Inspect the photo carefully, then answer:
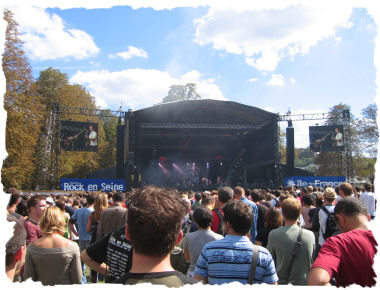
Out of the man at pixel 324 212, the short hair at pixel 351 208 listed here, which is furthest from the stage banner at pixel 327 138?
the short hair at pixel 351 208

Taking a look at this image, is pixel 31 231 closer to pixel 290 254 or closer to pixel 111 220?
pixel 111 220

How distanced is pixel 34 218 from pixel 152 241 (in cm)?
298

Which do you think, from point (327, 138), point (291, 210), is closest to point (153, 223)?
point (291, 210)

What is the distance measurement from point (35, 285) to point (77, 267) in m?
1.53

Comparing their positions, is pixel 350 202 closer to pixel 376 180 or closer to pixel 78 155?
pixel 376 180

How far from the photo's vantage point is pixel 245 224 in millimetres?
2396

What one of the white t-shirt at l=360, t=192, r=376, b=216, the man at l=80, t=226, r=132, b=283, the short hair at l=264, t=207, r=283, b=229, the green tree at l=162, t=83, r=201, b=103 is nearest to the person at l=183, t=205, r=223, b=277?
the short hair at l=264, t=207, r=283, b=229

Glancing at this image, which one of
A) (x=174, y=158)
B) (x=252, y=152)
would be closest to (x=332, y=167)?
(x=252, y=152)

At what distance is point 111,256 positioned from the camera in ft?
7.55

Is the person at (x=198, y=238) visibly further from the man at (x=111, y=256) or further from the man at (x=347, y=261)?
the man at (x=347, y=261)

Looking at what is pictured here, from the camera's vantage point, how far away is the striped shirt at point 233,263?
222 centimetres

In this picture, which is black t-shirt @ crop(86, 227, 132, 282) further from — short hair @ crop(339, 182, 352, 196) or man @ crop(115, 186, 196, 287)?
short hair @ crop(339, 182, 352, 196)

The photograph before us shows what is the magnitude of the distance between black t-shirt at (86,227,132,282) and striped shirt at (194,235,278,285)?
0.57 meters

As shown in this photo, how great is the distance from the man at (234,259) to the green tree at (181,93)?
153ft
